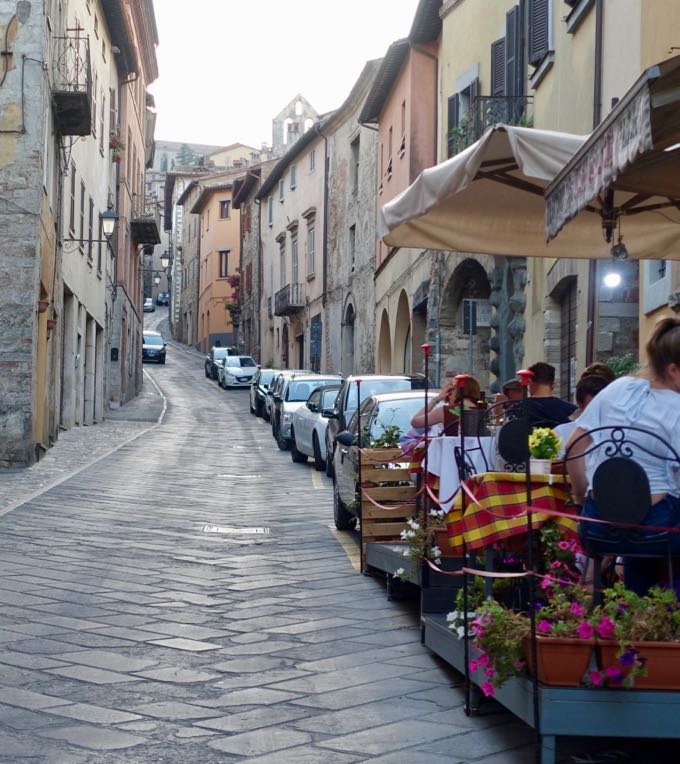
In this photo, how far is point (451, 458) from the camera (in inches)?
277

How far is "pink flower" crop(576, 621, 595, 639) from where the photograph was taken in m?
4.20

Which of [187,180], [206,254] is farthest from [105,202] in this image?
[187,180]

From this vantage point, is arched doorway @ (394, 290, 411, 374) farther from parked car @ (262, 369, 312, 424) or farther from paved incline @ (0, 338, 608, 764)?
paved incline @ (0, 338, 608, 764)

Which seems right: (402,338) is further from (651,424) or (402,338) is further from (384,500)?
(651,424)

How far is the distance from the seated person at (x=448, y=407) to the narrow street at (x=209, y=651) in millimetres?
1158

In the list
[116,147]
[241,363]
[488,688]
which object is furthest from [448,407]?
[241,363]

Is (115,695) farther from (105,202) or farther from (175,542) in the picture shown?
(105,202)

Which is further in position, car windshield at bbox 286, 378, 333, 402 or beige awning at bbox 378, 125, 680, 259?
car windshield at bbox 286, 378, 333, 402

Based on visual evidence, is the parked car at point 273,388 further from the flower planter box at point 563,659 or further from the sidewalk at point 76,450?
the flower planter box at point 563,659

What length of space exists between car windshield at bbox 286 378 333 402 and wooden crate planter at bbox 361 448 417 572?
51.6 ft

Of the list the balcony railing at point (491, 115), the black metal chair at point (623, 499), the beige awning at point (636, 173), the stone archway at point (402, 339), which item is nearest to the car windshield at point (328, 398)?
the balcony railing at point (491, 115)

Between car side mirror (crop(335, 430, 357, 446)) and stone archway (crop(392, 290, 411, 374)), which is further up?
stone archway (crop(392, 290, 411, 374))

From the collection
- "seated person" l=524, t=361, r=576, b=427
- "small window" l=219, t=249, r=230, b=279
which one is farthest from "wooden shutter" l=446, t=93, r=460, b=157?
"small window" l=219, t=249, r=230, b=279

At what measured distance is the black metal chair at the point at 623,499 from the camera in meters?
4.25
